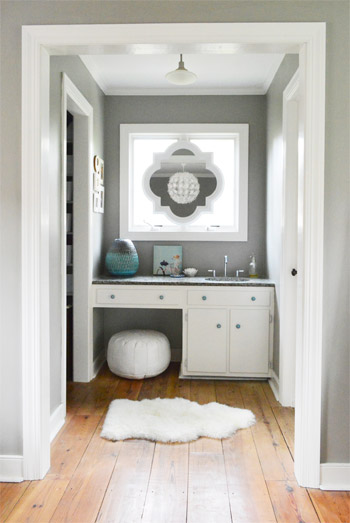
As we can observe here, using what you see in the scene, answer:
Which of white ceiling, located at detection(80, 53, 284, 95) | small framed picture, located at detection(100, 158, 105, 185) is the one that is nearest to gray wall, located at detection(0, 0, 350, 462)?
white ceiling, located at detection(80, 53, 284, 95)

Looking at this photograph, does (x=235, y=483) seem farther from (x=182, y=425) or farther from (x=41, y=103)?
(x=41, y=103)

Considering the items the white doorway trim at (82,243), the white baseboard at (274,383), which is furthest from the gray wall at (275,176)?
the white doorway trim at (82,243)

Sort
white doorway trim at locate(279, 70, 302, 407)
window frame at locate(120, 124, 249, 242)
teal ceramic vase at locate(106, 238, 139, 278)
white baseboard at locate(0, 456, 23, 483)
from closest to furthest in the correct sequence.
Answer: white baseboard at locate(0, 456, 23, 483)
white doorway trim at locate(279, 70, 302, 407)
teal ceramic vase at locate(106, 238, 139, 278)
window frame at locate(120, 124, 249, 242)

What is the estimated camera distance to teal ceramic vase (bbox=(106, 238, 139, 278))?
417 cm

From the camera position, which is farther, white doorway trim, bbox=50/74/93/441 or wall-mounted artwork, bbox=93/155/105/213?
wall-mounted artwork, bbox=93/155/105/213

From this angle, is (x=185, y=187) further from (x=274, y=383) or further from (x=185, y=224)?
(x=274, y=383)

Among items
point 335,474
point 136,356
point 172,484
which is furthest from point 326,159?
point 136,356

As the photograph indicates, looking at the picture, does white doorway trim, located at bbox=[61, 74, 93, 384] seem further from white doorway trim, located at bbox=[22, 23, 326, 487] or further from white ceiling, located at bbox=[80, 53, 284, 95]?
white doorway trim, located at bbox=[22, 23, 326, 487]

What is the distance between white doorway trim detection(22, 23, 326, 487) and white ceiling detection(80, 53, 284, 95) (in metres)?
1.39

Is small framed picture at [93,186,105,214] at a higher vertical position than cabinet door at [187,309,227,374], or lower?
higher

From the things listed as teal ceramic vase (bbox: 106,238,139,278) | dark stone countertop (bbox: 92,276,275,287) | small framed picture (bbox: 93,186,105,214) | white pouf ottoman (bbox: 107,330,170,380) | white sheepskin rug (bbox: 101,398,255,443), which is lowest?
white sheepskin rug (bbox: 101,398,255,443)

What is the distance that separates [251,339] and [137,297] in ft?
3.35

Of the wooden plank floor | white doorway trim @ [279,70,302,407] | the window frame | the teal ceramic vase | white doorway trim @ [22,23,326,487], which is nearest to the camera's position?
the wooden plank floor

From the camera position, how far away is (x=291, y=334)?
132 inches
